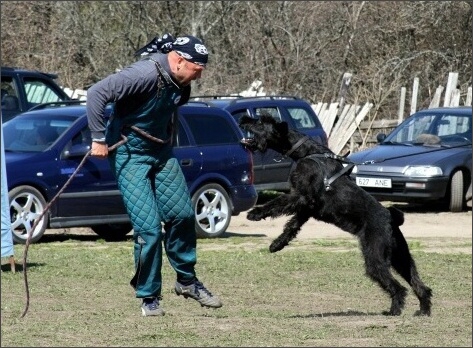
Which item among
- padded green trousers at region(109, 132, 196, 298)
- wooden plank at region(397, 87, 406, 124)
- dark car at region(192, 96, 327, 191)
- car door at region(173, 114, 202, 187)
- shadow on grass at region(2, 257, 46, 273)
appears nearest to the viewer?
padded green trousers at region(109, 132, 196, 298)

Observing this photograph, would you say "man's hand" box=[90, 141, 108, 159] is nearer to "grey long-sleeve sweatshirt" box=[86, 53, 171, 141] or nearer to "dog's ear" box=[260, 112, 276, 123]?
"grey long-sleeve sweatshirt" box=[86, 53, 171, 141]

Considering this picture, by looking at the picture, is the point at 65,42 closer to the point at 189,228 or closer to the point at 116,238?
the point at 116,238

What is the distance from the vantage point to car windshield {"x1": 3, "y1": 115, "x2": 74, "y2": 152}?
14.5 meters

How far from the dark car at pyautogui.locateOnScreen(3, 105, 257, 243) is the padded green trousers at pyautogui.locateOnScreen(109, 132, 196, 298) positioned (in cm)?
546

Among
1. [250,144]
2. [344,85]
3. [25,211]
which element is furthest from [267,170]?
[250,144]

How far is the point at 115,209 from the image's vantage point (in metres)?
14.5

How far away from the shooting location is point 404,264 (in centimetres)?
879

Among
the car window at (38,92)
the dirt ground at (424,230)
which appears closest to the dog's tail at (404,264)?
the dirt ground at (424,230)

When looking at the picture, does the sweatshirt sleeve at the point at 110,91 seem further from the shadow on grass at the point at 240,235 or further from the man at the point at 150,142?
the shadow on grass at the point at 240,235

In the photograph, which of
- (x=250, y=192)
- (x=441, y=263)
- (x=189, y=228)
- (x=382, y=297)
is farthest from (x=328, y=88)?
(x=189, y=228)

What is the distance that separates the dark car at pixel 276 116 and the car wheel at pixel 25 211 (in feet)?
15.9

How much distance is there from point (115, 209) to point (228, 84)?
46.2ft

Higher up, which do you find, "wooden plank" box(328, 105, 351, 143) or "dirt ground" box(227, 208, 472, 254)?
"wooden plank" box(328, 105, 351, 143)

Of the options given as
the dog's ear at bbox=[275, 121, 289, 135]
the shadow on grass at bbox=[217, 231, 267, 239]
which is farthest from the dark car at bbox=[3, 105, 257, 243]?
the dog's ear at bbox=[275, 121, 289, 135]
